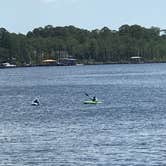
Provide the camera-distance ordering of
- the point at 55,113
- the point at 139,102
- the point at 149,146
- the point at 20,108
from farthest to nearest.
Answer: the point at 139,102 → the point at 20,108 → the point at 55,113 → the point at 149,146

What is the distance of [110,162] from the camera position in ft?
178

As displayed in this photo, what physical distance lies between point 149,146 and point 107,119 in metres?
21.1

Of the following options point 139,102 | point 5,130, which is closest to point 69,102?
point 139,102

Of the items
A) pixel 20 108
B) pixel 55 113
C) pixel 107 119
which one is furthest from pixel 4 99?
pixel 107 119

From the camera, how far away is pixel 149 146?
196ft

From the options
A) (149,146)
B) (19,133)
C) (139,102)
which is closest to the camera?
(149,146)

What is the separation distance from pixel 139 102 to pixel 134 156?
2092 inches

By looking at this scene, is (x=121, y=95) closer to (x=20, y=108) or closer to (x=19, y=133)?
(x=20, y=108)

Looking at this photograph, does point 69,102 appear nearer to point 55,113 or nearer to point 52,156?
point 55,113

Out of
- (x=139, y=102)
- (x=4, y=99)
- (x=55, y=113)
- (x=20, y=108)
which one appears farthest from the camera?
(x=4, y=99)

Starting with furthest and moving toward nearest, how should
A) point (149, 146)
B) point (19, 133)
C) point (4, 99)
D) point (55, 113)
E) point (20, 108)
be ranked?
point (4, 99)
point (20, 108)
point (55, 113)
point (19, 133)
point (149, 146)

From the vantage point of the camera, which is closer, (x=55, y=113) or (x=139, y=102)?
(x=55, y=113)

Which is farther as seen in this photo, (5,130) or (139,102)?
(139,102)

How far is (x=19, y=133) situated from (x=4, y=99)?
179 feet
